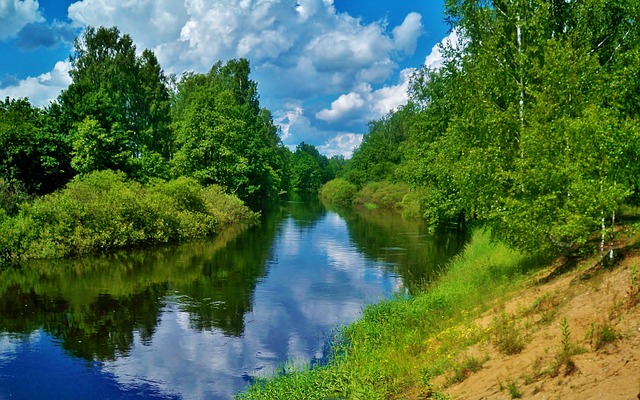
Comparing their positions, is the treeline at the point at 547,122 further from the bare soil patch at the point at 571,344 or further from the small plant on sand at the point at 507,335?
the small plant on sand at the point at 507,335

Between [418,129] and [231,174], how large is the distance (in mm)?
28449

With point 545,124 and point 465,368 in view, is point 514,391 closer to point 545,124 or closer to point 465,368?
point 465,368

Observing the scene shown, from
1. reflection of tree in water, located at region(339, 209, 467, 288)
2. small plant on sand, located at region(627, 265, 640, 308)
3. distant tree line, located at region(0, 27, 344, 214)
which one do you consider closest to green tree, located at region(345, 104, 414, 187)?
distant tree line, located at region(0, 27, 344, 214)

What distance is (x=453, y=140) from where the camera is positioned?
2536 centimetres

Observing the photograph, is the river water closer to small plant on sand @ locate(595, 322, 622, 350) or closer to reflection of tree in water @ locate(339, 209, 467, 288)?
reflection of tree in water @ locate(339, 209, 467, 288)

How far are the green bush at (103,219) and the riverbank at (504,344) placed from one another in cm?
2341

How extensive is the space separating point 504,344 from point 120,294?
19459 mm

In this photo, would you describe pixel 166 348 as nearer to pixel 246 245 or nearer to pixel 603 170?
pixel 603 170

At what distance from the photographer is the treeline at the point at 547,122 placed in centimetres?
1394

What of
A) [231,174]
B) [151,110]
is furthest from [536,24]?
[151,110]

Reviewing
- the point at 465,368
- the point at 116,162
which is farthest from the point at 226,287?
the point at 116,162

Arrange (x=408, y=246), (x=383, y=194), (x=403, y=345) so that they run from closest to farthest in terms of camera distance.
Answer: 1. (x=403, y=345)
2. (x=408, y=246)
3. (x=383, y=194)

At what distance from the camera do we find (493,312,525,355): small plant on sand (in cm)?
1159

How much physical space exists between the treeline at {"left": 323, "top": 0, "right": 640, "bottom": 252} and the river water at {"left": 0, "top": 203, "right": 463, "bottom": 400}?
25.3 ft
